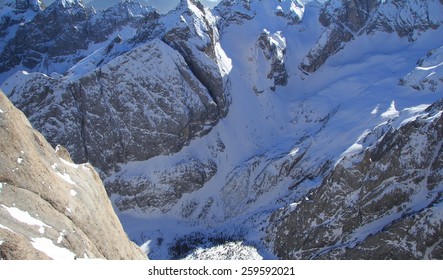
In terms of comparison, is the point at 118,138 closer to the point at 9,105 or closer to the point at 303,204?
the point at 303,204

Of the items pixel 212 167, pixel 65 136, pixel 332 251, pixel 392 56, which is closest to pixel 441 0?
pixel 392 56

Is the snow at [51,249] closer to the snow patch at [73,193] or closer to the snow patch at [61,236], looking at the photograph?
the snow patch at [61,236]

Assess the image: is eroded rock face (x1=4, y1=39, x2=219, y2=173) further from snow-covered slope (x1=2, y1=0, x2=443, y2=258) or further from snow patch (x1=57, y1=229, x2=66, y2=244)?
snow patch (x1=57, y1=229, x2=66, y2=244)

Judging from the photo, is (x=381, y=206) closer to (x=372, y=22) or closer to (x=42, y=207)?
(x=42, y=207)

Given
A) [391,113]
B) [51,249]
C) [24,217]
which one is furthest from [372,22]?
[51,249]

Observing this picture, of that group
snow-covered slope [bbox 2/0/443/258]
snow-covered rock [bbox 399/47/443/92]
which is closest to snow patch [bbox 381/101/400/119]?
snow-covered slope [bbox 2/0/443/258]

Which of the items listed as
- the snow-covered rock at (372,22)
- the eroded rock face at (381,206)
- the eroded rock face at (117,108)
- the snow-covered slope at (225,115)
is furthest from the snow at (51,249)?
the snow-covered rock at (372,22)
